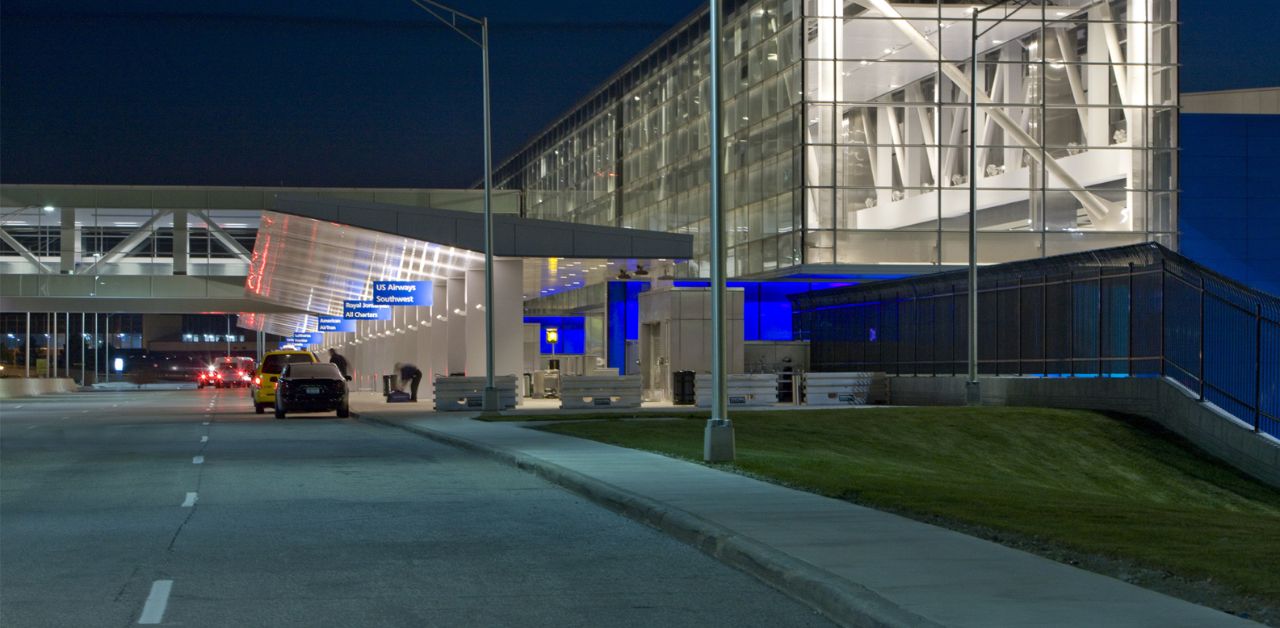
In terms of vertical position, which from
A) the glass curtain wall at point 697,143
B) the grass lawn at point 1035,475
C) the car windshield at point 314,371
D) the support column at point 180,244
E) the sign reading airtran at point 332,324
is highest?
the glass curtain wall at point 697,143

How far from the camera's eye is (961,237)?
58156 millimetres

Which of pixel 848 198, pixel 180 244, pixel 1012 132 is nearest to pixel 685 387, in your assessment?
pixel 848 198

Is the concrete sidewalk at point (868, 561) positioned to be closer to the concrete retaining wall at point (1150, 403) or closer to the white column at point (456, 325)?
the concrete retaining wall at point (1150, 403)

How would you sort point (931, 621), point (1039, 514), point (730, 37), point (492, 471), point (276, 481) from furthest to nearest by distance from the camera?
point (730, 37)
point (492, 471)
point (276, 481)
point (1039, 514)
point (931, 621)

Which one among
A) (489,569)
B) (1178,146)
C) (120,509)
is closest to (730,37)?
(1178,146)

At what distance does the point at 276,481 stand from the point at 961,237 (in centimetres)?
4159

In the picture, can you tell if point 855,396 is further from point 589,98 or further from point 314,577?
point 589,98

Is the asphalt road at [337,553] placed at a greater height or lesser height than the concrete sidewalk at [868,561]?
lesser

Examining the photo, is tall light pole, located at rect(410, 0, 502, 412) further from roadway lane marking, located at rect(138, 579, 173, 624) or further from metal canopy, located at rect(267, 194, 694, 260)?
roadway lane marking, located at rect(138, 579, 173, 624)

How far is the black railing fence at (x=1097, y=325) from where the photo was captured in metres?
32.3

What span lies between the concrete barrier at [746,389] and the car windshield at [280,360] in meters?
12.4

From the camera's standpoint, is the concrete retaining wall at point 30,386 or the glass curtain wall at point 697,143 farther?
the concrete retaining wall at point 30,386

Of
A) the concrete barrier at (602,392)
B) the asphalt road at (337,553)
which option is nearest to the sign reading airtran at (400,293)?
the concrete barrier at (602,392)

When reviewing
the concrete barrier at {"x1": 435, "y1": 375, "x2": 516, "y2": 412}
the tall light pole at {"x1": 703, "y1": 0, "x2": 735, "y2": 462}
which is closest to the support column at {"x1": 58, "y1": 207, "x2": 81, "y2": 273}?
the concrete barrier at {"x1": 435, "y1": 375, "x2": 516, "y2": 412}
